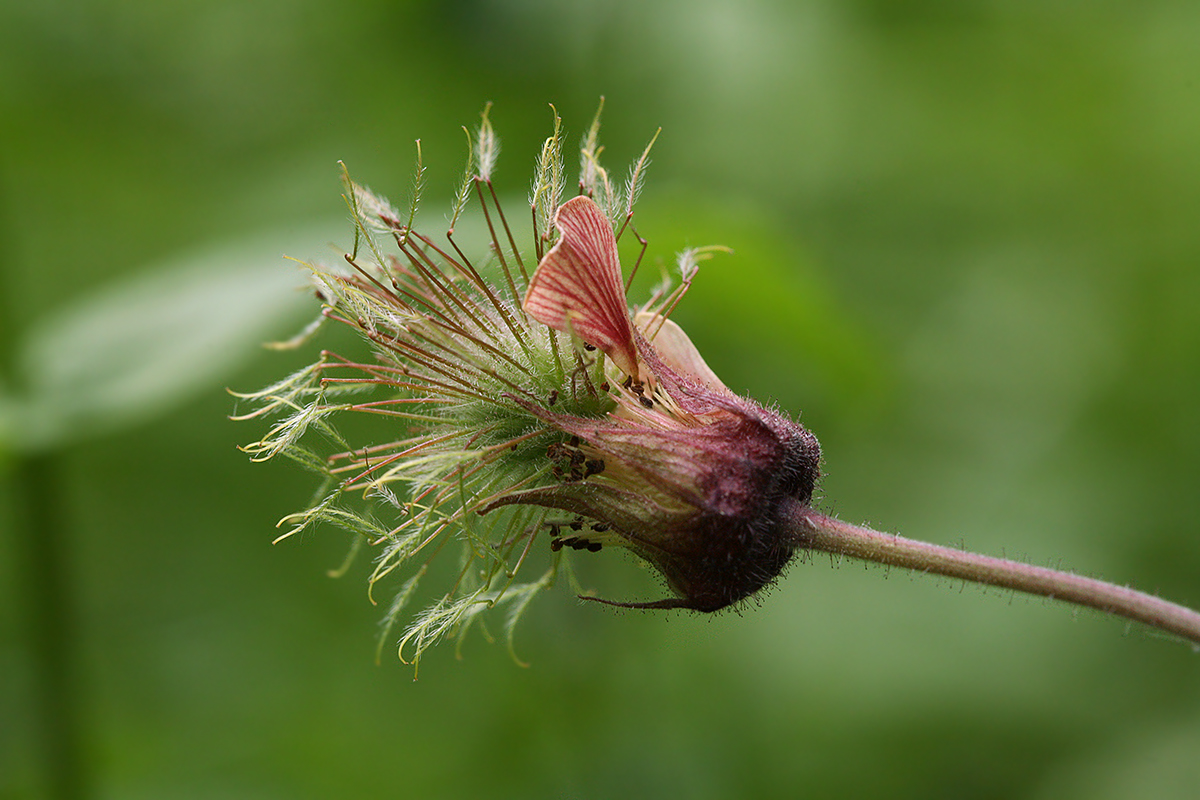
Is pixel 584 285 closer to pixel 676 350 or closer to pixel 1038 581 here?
pixel 676 350

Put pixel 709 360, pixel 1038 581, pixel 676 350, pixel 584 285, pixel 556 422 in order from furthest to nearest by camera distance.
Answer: pixel 709 360 < pixel 676 350 < pixel 556 422 < pixel 584 285 < pixel 1038 581

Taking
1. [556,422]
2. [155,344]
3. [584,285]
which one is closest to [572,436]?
[556,422]

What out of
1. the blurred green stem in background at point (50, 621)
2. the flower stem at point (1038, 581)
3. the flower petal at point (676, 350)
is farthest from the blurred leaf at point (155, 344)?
the flower stem at point (1038, 581)

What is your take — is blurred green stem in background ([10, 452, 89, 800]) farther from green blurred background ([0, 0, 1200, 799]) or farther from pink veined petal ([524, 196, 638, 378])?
pink veined petal ([524, 196, 638, 378])

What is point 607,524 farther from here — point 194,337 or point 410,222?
point 194,337

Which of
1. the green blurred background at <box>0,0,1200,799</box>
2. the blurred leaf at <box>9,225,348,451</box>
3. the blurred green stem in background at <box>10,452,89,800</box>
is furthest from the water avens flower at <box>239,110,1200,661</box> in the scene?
the blurred green stem in background at <box>10,452,89,800</box>
